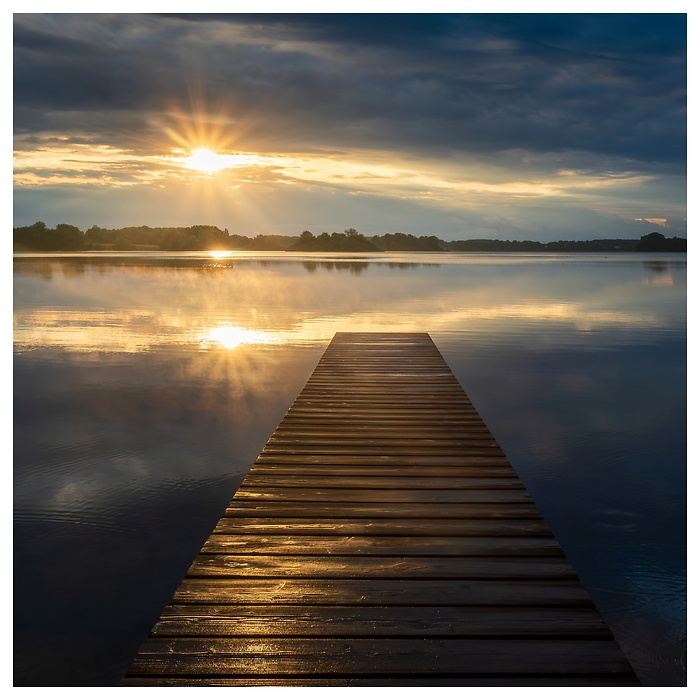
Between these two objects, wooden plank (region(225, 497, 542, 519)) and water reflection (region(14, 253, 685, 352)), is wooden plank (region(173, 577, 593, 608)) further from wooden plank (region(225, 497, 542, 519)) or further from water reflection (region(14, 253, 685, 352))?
water reflection (region(14, 253, 685, 352))

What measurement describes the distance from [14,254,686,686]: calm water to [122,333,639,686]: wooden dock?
0.91 meters

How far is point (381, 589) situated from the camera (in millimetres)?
2475

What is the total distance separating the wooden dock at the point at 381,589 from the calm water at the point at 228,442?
0.91 metres

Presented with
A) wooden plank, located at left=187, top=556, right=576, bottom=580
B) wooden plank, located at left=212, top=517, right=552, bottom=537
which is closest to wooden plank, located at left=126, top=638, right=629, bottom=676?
wooden plank, located at left=187, top=556, right=576, bottom=580

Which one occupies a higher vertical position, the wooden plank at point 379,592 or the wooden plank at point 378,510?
the wooden plank at point 378,510

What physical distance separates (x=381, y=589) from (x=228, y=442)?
167 inches

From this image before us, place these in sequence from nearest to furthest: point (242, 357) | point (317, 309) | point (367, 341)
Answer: point (367, 341) → point (242, 357) → point (317, 309)

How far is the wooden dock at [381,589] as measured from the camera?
80.0 inches

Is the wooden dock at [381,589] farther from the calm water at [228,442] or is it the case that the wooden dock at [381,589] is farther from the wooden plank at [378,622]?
the calm water at [228,442]

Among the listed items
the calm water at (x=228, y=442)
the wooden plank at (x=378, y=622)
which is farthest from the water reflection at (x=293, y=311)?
the wooden plank at (x=378, y=622)

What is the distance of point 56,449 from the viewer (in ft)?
20.5
